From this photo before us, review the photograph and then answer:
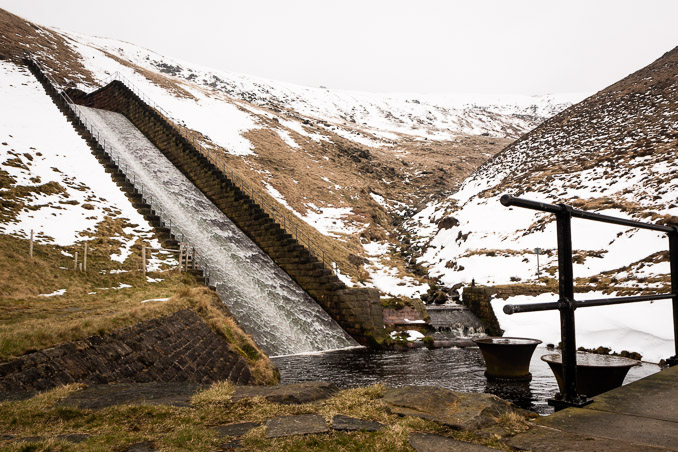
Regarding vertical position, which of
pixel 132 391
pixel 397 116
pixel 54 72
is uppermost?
pixel 397 116

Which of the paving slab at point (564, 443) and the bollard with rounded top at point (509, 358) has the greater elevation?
the paving slab at point (564, 443)

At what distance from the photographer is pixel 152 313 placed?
31.0 ft

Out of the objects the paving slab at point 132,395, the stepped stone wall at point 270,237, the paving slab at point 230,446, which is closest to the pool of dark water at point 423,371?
the stepped stone wall at point 270,237

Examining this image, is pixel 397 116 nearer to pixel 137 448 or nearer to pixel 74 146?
pixel 74 146

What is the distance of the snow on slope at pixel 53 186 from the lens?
56.2 ft

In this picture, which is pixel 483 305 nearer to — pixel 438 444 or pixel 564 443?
pixel 438 444

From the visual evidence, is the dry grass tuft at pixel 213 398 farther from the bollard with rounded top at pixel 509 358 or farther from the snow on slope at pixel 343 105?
the snow on slope at pixel 343 105

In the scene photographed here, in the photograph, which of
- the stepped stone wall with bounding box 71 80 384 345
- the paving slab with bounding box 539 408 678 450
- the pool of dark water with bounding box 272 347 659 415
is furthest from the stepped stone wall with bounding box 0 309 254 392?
the stepped stone wall with bounding box 71 80 384 345

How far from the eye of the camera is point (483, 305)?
826 inches

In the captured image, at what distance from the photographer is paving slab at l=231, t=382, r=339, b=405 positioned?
448cm

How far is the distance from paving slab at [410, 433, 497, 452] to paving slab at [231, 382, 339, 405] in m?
1.70

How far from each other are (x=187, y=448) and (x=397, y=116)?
128549mm

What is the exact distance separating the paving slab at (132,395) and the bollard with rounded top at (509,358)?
7577 millimetres

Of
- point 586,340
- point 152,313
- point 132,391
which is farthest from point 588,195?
point 132,391
